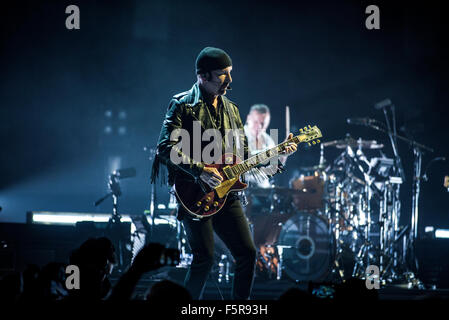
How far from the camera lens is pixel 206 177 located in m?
3.83

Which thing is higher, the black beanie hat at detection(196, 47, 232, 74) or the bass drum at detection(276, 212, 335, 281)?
the black beanie hat at detection(196, 47, 232, 74)

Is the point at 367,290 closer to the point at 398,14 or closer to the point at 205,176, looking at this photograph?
the point at 205,176

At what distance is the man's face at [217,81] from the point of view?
4051 mm

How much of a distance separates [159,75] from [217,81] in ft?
21.0

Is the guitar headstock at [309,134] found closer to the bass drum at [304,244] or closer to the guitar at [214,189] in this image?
the guitar at [214,189]

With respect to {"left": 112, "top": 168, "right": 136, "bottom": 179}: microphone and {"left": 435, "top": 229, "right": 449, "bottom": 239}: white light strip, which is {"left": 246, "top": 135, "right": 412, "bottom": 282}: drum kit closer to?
{"left": 435, "top": 229, "right": 449, "bottom": 239}: white light strip

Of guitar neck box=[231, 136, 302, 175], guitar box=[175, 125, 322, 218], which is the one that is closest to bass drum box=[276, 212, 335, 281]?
guitar neck box=[231, 136, 302, 175]

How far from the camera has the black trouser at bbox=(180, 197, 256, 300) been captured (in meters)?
3.79

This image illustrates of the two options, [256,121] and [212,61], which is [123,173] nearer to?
[256,121]

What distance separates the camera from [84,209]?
10164 millimetres

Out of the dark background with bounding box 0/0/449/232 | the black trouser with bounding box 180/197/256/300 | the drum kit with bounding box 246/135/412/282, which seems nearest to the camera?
the black trouser with bounding box 180/197/256/300

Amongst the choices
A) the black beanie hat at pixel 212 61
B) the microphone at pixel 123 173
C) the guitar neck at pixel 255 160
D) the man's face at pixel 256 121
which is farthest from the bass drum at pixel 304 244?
the black beanie hat at pixel 212 61
